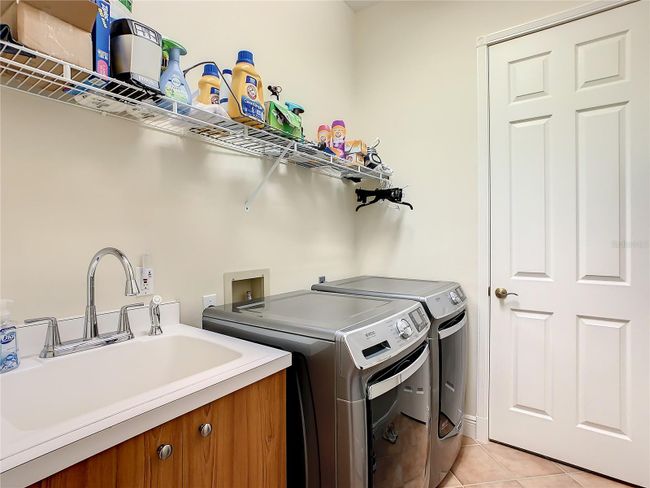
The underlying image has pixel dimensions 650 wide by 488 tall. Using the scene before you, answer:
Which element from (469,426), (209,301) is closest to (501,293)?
(469,426)

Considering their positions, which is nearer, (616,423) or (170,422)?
(170,422)

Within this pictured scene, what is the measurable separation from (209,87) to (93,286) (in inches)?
32.4

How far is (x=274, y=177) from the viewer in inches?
75.9

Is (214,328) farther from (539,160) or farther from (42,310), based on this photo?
(539,160)

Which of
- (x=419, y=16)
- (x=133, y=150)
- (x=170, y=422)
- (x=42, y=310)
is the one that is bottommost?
(x=170, y=422)

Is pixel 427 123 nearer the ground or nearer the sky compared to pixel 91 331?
nearer the sky

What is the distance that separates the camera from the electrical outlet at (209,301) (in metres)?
1.54

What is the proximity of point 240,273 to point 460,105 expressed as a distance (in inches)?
67.3

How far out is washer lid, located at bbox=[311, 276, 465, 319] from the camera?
1711 millimetres

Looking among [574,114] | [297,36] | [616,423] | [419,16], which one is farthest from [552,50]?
[616,423]

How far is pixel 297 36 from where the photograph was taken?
2096 millimetres

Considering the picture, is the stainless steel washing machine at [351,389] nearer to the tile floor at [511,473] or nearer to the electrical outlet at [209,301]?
the electrical outlet at [209,301]

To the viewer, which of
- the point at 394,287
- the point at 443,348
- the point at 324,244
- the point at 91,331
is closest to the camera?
the point at 91,331

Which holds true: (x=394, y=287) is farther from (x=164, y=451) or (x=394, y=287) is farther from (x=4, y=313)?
(x=4, y=313)
